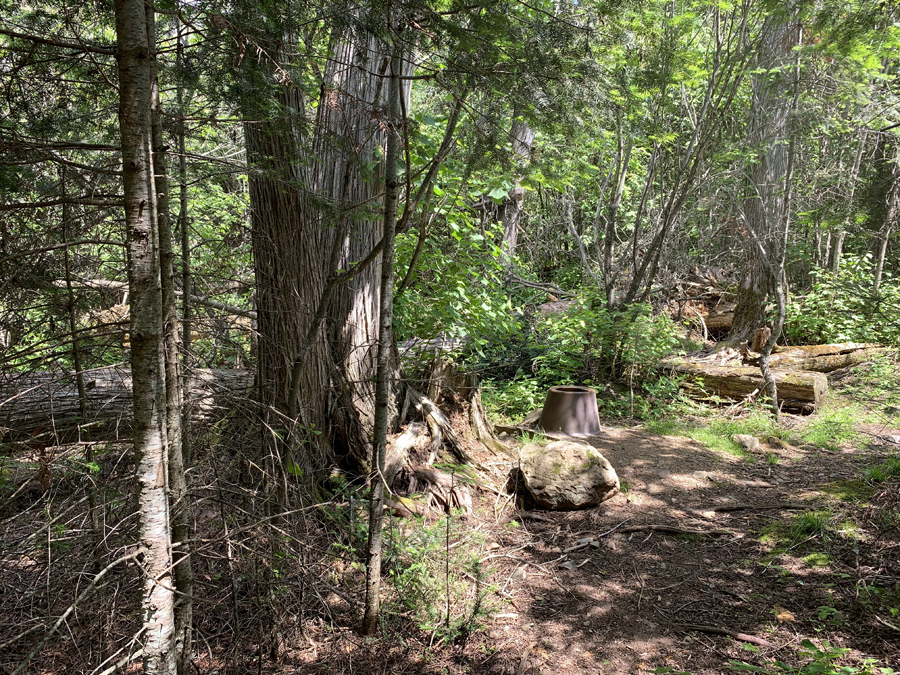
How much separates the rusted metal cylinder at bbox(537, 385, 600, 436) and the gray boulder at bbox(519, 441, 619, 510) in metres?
1.45

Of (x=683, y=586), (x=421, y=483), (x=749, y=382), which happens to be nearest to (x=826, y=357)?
(x=749, y=382)

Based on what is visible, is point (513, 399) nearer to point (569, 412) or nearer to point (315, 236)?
point (569, 412)

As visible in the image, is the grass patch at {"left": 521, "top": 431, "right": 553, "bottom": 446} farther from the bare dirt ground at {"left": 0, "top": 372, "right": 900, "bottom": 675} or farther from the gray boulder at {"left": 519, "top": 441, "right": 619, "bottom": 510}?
the bare dirt ground at {"left": 0, "top": 372, "right": 900, "bottom": 675}

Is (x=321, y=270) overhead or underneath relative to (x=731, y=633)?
overhead

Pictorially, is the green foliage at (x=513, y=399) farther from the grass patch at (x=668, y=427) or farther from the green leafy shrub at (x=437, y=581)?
the green leafy shrub at (x=437, y=581)

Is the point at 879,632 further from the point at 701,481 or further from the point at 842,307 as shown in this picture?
the point at 842,307

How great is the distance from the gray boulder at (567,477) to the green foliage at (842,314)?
7097 mm

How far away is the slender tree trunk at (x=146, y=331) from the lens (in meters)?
1.79

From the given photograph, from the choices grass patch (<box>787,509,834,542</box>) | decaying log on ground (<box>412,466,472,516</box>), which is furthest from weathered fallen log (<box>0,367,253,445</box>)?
grass patch (<box>787,509,834,542</box>)

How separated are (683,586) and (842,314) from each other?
28.4 ft

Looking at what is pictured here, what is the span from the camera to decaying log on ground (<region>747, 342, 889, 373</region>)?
862 centimetres

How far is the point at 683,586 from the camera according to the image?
3.49m

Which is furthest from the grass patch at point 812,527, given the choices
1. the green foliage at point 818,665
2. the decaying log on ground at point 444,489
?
the decaying log on ground at point 444,489

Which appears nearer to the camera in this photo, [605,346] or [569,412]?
[569,412]
